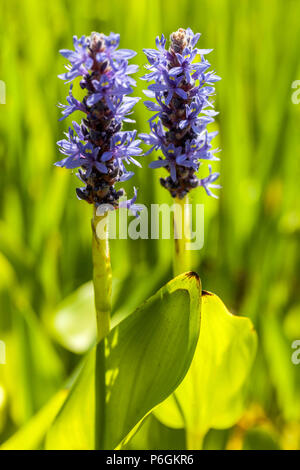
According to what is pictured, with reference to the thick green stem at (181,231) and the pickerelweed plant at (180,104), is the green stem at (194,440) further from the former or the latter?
the pickerelweed plant at (180,104)

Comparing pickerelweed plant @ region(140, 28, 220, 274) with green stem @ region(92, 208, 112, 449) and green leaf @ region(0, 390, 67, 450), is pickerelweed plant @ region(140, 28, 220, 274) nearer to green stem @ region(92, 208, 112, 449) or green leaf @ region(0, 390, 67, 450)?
green stem @ region(92, 208, 112, 449)

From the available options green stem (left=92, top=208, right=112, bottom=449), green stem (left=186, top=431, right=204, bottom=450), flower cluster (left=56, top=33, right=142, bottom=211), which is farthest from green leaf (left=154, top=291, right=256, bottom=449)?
flower cluster (left=56, top=33, right=142, bottom=211)

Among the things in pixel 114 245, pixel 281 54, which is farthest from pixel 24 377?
pixel 281 54

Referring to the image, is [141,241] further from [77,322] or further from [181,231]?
[181,231]

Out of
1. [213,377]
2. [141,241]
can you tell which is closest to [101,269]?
[213,377]

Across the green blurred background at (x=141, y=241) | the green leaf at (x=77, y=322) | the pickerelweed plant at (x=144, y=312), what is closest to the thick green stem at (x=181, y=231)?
the pickerelweed plant at (x=144, y=312)
